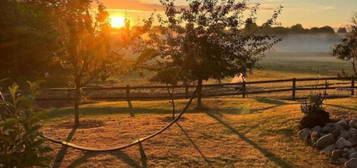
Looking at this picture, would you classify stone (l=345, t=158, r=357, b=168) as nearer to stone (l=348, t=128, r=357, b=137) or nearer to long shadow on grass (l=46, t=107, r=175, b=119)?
stone (l=348, t=128, r=357, b=137)

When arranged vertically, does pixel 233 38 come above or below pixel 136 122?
above

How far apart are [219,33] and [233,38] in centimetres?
92

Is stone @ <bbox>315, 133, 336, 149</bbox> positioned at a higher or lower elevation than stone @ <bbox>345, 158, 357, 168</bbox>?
higher

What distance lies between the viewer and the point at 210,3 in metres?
20.1

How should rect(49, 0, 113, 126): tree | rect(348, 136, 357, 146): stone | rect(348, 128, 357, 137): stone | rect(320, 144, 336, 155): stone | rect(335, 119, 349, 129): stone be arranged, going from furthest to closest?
rect(49, 0, 113, 126): tree
rect(335, 119, 349, 129): stone
rect(348, 128, 357, 137): stone
rect(348, 136, 357, 146): stone
rect(320, 144, 336, 155): stone

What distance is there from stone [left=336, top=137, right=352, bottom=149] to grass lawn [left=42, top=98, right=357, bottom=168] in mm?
655

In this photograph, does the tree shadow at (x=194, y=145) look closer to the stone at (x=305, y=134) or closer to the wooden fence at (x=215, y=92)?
the stone at (x=305, y=134)

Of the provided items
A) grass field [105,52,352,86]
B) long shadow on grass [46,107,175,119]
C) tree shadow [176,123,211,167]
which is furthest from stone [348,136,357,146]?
long shadow on grass [46,107,175,119]

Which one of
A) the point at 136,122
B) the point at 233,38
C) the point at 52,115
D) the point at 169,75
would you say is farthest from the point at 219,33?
the point at 52,115

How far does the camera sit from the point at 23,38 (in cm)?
3409

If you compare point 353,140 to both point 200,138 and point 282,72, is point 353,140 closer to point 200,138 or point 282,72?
point 200,138

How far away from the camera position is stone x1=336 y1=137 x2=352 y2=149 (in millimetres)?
12587

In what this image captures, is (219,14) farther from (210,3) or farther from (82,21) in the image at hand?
(82,21)

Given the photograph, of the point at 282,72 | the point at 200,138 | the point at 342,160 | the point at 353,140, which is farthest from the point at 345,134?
the point at 282,72
